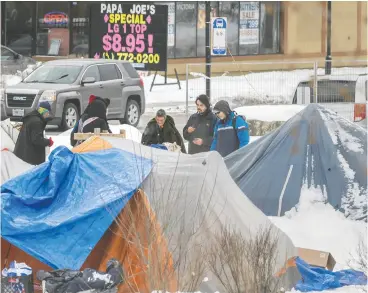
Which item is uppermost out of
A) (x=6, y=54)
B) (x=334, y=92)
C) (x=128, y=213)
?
(x=6, y=54)

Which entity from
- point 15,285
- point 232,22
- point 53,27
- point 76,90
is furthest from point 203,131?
Answer: point 232,22

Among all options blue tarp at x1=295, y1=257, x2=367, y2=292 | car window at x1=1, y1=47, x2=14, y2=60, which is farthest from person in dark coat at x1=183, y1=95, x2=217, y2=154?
car window at x1=1, y1=47, x2=14, y2=60

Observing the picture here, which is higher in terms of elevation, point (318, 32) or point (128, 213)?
point (318, 32)

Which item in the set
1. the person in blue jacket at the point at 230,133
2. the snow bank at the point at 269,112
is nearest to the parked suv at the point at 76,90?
the snow bank at the point at 269,112

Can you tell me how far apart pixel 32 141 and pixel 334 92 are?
8.51 meters

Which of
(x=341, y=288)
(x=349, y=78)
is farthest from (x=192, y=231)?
(x=349, y=78)

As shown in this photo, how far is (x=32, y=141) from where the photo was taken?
13727 mm

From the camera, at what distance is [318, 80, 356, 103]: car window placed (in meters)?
20.8

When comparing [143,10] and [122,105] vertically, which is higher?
[143,10]

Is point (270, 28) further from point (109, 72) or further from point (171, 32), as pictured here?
point (109, 72)

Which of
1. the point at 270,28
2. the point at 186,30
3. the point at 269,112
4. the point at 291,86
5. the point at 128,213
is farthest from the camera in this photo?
the point at 270,28

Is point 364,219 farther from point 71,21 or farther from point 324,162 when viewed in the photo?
point 71,21

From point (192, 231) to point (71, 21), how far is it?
28.2 m

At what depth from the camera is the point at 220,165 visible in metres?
10.6
